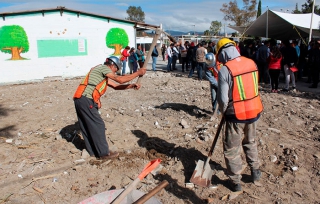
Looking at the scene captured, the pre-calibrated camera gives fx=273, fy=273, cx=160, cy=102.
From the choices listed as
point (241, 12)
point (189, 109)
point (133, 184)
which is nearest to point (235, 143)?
point (133, 184)

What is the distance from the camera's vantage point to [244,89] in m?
3.35

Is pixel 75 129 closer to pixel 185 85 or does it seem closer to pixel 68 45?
pixel 185 85

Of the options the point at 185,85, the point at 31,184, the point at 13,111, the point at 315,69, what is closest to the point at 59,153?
the point at 31,184

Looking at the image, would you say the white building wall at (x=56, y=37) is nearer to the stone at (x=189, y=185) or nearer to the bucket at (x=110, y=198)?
the stone at (x=189, y=185)

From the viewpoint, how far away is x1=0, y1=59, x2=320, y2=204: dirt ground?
371 centimetres

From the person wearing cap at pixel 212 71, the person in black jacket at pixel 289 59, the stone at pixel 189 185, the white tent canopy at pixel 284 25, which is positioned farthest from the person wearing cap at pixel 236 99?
the white tent canopy at pixel 284 25

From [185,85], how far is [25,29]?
806 cm

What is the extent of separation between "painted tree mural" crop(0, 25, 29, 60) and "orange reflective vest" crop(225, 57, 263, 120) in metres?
12.1

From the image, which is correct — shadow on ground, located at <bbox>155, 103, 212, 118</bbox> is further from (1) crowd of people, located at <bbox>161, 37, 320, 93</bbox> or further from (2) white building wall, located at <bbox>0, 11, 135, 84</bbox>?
(2) white building wall, located at <bbox>0, 11, 135, 84</bbox>

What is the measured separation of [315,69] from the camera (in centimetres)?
973

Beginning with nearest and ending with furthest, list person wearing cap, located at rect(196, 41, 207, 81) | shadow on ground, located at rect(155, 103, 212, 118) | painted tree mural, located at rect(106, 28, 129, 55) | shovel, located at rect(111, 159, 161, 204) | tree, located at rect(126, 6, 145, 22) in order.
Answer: shovel, located at rect(111, 159, 161, 204), shadow on ground, located at rect(155, 103, 212, 118), person wearing cap, located at rect(196, 41, 207, 81), painted tree mural, located at rect(106, 28, 129, 55), tree, located at rect(126, 6, 145, 22)

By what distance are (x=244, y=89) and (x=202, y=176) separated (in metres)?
1.36

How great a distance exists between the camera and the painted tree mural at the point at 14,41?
40.4 ft

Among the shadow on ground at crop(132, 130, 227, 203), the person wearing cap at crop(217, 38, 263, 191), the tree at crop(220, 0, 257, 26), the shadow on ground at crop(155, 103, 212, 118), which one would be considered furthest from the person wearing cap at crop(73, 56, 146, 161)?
the tree at crop(220, 0, 257, 26)
